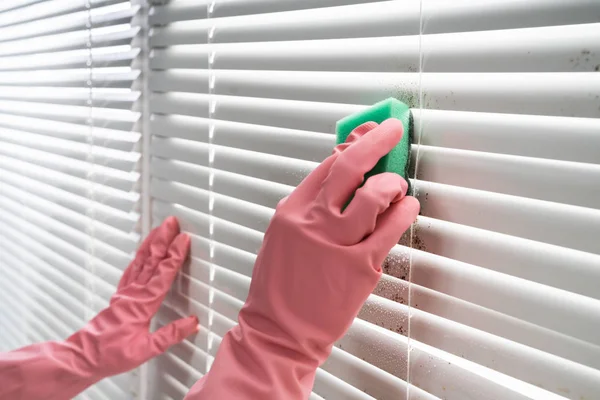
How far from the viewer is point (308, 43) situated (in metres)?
0.98

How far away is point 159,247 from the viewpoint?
4.32ft

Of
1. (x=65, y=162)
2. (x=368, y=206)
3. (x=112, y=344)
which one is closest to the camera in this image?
(x=368, y=206)

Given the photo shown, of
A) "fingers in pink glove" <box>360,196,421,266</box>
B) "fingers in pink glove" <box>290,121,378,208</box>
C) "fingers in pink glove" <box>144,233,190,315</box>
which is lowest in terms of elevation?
"fingers in pink glove" <box>144,233,190,315</box>

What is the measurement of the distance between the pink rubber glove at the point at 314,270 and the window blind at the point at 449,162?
11 cm

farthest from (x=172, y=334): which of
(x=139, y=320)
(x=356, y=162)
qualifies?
(x=356, y=162)

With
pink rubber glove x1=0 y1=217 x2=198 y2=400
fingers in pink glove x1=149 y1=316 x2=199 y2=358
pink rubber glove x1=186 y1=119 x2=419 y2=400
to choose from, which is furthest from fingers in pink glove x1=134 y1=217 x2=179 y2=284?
pink rubber glove x1=186 y1=119 x2=419 y2=400

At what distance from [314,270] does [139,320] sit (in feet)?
2.20

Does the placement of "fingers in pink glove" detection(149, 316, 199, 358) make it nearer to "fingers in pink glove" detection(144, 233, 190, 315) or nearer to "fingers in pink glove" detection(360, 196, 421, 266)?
"fingers in pink glove" detection(144, 233, 190, 315)

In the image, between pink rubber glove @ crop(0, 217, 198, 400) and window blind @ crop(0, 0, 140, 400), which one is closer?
pink rubber glove @ crop(0, 217, 198, 400)

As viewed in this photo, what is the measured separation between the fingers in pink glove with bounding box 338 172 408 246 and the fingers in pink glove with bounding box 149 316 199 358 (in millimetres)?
693

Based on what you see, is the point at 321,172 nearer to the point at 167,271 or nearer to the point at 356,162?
the point at 356,162

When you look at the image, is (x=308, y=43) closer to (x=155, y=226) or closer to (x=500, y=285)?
(x=500, y=285)

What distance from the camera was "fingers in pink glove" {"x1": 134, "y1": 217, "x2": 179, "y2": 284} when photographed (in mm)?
1304

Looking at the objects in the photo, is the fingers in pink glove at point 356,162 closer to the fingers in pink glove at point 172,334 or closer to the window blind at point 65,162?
the fingers in pink glove at point 172,334
